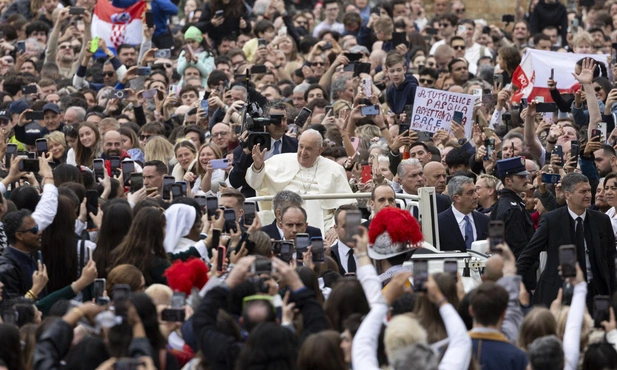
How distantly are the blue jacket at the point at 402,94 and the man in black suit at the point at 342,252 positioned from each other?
5.21m

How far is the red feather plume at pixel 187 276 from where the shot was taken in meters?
8.29

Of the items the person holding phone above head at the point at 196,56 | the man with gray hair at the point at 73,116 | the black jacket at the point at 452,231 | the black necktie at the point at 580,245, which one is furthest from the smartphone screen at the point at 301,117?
the person holding phone above head at the point at 196,56

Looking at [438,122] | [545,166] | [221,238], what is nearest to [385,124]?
[438,122]

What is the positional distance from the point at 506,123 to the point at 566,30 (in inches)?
279

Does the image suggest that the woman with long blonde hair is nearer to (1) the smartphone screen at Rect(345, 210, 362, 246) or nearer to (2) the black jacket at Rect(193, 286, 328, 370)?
(1) the smartphone screen at Rect(345, 210, 362, 246)

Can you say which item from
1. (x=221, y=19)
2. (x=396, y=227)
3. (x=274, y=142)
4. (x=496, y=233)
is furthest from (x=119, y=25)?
(x=496, y=233)

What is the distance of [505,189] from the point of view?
12.6 m

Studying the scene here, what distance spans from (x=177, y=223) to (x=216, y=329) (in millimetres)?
2521

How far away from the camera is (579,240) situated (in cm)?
1148

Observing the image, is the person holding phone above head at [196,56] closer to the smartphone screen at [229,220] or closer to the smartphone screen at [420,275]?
the smartphone screen at [229,220]

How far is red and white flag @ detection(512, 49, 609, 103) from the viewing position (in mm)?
17203

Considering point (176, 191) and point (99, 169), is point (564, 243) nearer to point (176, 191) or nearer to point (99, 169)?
point (176, 191)

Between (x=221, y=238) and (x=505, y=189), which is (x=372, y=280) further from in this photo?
(x=505, y=189)

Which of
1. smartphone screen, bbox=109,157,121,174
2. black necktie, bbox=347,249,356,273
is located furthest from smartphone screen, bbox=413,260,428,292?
smartphone screen, bbox=109,157,121,174
